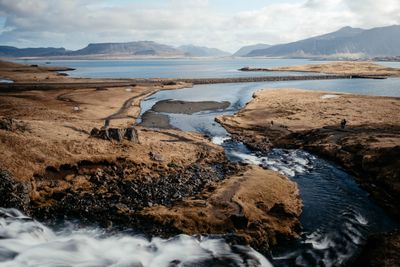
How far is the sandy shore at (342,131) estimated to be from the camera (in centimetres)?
2654

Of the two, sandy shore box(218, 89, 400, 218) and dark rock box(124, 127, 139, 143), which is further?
dark rock box(124, 127, 139, 143)

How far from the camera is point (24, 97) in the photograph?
6331cm

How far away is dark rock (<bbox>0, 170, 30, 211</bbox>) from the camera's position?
66.4ft

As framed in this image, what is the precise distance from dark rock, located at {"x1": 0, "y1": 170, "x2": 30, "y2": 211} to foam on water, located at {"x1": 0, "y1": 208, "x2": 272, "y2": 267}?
4.27ft

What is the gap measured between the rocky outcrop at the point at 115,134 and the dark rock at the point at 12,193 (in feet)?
32.4

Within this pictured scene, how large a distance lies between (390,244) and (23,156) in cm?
2355

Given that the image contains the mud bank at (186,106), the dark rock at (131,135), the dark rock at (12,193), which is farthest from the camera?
the mud bank at (186,106)

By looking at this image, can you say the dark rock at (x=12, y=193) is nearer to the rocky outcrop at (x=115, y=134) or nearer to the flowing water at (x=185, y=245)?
the flowing water at (x=185, y=245)

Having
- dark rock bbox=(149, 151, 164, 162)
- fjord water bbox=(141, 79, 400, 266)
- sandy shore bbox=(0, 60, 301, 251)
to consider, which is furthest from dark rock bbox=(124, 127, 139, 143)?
fjord water bbox=(141, 79, 400, 266)

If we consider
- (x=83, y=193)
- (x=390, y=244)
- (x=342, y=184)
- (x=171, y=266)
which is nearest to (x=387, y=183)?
(x=342, y=184)

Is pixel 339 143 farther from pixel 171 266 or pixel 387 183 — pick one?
pixel 171 266

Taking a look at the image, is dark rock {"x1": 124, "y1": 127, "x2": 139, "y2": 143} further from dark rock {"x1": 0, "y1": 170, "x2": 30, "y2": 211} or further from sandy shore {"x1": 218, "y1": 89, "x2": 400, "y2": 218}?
sandy shore {"x1": 218, "y1": 89, "x2": 400, "y2": 218}

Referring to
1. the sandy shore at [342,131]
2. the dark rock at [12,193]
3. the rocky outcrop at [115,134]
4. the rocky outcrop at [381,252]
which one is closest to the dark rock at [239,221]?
the rocky outcrop at [381,252]

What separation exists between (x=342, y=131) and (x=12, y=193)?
32.8 meters
